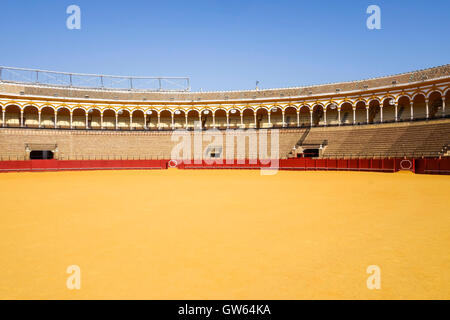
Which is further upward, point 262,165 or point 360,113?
point 360,113

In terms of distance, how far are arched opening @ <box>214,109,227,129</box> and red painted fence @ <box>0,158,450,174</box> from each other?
1096cm

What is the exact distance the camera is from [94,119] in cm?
4359

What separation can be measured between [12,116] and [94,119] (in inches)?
386

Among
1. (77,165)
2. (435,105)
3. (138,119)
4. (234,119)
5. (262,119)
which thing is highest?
(138,119)

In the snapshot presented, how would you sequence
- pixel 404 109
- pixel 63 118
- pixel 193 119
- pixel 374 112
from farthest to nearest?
1. pixel 193 119
2. pixel 63 118
3. pixel 374 112
4. pixel 404 109

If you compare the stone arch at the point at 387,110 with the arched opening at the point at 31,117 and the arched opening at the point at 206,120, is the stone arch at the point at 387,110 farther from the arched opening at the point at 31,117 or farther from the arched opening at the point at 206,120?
the arched opening at the point at 31,117

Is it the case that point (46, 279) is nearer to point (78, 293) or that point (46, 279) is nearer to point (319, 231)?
point (78, 293)

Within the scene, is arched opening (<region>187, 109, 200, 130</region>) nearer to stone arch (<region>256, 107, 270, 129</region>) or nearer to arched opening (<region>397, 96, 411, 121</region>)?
stone arch (<region>256, 107, 270, 129</region>)

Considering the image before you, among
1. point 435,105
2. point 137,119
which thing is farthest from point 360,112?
point 137,119

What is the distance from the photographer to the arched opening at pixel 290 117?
4275cm

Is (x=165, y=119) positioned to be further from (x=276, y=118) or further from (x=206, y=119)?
(x=276, y=118)

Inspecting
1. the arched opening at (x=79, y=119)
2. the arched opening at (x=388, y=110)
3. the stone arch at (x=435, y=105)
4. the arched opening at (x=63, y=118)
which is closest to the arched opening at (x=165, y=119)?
the arched opening at (x=79, y=119)

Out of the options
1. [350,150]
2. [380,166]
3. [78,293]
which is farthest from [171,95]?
[78,293]

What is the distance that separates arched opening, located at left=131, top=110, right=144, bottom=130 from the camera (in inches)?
1774
